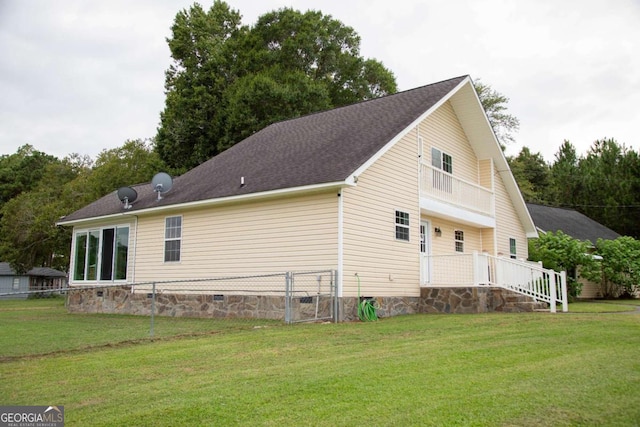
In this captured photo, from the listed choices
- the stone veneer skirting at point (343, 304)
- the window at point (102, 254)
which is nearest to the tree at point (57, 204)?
the window at point (102, 254)

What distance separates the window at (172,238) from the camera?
15.8 meters

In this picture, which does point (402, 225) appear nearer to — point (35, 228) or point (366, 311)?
point (366, 311)

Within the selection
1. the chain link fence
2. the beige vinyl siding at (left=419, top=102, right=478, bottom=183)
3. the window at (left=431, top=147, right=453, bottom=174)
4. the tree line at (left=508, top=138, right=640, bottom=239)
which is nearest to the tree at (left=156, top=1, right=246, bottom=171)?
the chain link fence

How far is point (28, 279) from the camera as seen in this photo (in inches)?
1967

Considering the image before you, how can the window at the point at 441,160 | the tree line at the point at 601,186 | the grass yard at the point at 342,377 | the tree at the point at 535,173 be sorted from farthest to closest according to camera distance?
the tree at the point at 535,173 → the tree line at the point at 601,186 → the window at the point at 441,160 → the grass yard at the point at 342,377

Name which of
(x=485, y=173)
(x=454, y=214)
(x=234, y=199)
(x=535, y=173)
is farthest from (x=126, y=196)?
(x=535, y=173)

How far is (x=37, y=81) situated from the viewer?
14.3 meters

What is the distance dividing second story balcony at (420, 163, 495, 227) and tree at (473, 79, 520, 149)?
25.9 metres

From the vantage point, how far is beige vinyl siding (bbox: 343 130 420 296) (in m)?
12.3

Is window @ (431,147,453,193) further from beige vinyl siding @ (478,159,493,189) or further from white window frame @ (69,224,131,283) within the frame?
white window frame @ (69,224,131,283)

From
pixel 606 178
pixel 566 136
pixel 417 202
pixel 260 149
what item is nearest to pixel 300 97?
pixel 260 149

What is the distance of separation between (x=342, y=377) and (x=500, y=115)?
133 ft

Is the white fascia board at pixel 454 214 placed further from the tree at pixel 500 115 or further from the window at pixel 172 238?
the tree at pixel 500 115

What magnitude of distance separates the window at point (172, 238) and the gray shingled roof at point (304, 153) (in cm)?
65
